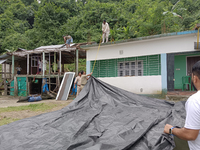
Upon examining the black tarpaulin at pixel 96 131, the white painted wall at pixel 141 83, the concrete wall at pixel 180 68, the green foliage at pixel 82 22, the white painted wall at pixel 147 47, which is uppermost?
the green foliage at pixel 82 22

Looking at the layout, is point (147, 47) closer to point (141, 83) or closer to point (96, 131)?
point (141, 83)

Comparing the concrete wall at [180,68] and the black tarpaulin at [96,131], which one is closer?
the black tarpaulin at [96,131]

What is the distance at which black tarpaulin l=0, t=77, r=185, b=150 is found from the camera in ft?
6.80

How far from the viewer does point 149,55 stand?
25.6ft

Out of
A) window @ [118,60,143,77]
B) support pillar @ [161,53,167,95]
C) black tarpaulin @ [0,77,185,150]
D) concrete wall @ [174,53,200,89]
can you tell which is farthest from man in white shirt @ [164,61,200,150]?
concrete wall @ [174,53,200,89]

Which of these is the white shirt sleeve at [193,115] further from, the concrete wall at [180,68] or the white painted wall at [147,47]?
the concrete wall at [180,68]

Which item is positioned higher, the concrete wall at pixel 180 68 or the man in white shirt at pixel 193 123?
the concrete wall at pixel 180 68

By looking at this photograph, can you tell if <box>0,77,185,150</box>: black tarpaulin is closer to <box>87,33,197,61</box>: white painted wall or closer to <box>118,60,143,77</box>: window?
<box>87,33,197,61</box>: white painted wall

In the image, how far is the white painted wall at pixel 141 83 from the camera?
24.2 ft

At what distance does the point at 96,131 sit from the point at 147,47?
606cm

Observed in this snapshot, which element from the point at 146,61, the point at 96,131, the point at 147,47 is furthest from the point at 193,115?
the point at 146,61

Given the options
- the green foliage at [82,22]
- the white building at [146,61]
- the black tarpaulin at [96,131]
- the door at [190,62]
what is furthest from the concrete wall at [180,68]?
the green foliage at [82,22]

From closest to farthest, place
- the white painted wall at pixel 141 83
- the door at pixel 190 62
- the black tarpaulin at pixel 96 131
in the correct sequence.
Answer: the black tarpaulin at pixel 96 131 → the white painted wall at pixel 141 83 → the door at pixel 190 62

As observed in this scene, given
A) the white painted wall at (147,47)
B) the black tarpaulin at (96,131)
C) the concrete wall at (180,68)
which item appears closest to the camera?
the black tarpaulin at (96,131)
